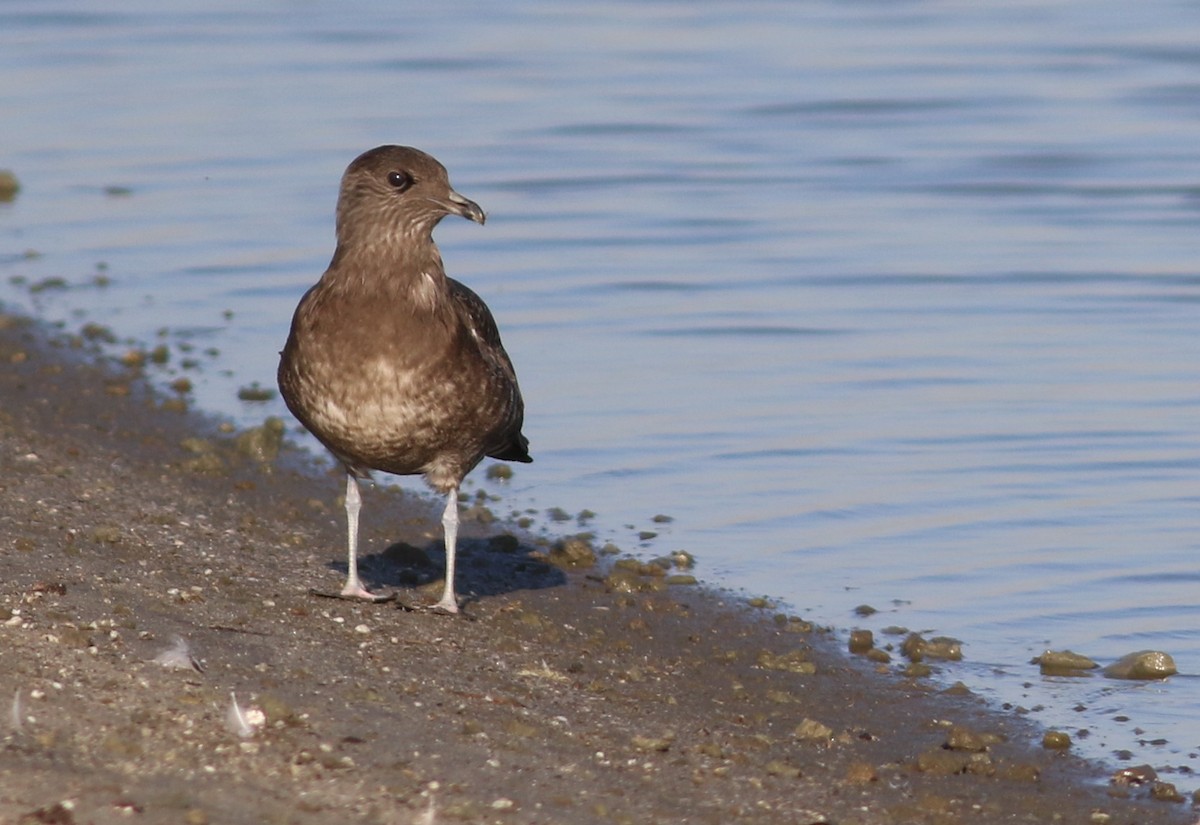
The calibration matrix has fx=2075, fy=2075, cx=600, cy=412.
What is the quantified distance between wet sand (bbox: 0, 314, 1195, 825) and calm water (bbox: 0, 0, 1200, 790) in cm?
60

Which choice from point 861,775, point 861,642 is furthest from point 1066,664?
point 861,775

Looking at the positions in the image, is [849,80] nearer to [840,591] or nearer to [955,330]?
[955,330]

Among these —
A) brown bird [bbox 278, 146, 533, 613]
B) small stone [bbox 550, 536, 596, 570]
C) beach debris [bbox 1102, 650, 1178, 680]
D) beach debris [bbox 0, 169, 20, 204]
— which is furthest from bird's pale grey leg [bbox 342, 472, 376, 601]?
beach debris [bbox 0, 169, 20, 204]

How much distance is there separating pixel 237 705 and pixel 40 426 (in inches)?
181

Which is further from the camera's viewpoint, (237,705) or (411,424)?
(411,424)

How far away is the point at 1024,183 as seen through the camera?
16.4 metres

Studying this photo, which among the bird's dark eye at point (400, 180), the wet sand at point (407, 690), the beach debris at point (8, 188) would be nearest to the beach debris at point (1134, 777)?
the wet sand at point (407, 690)

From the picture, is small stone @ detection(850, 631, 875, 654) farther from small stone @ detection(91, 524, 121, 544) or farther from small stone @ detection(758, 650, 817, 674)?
small stone @ detection(91, 524, 121, 544)

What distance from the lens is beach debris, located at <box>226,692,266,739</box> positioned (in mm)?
5797

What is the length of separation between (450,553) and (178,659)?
1741mm

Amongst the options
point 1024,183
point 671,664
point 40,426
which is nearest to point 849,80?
point 1024,183

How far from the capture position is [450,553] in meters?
7.97

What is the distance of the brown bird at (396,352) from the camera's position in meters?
7.56

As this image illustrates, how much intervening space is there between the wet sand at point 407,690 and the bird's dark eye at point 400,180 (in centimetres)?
158
